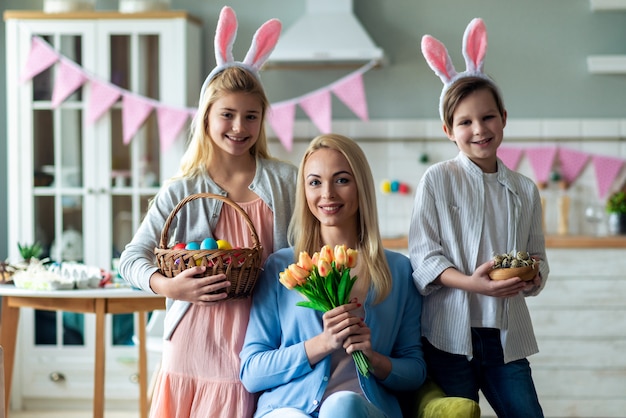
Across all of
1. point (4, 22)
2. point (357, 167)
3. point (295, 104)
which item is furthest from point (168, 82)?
point (357, 167)

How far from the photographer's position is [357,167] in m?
2.12

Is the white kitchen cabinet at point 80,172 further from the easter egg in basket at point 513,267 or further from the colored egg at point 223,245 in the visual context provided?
the easter egg in basket at point 513,267

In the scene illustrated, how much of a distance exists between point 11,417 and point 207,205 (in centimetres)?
270

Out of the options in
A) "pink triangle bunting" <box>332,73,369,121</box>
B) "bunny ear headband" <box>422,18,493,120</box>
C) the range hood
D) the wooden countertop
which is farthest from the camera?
"pink triangle bunting" <box>332,73,369,121</box>

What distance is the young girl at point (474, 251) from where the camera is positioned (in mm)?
2113

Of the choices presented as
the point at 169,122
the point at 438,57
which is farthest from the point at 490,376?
the point at 169,122

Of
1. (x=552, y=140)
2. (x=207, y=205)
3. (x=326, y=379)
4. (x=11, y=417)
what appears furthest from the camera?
(x=552, y=140)

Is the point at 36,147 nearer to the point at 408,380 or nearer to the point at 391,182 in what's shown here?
the point at 391,182

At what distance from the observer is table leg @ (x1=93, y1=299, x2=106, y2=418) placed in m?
3.06

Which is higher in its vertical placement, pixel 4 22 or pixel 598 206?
pixel 4 22

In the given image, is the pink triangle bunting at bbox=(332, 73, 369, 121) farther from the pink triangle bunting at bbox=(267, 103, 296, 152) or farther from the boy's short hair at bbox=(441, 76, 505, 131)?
the boy's short hair at bbox=(441, 76, 505, 131)

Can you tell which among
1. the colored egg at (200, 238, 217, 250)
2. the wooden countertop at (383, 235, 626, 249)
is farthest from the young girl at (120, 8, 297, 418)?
the wooden countertop at (383, 235, 626, 249)

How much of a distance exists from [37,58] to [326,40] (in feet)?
4.81

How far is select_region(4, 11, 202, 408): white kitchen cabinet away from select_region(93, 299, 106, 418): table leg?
1.29 m
